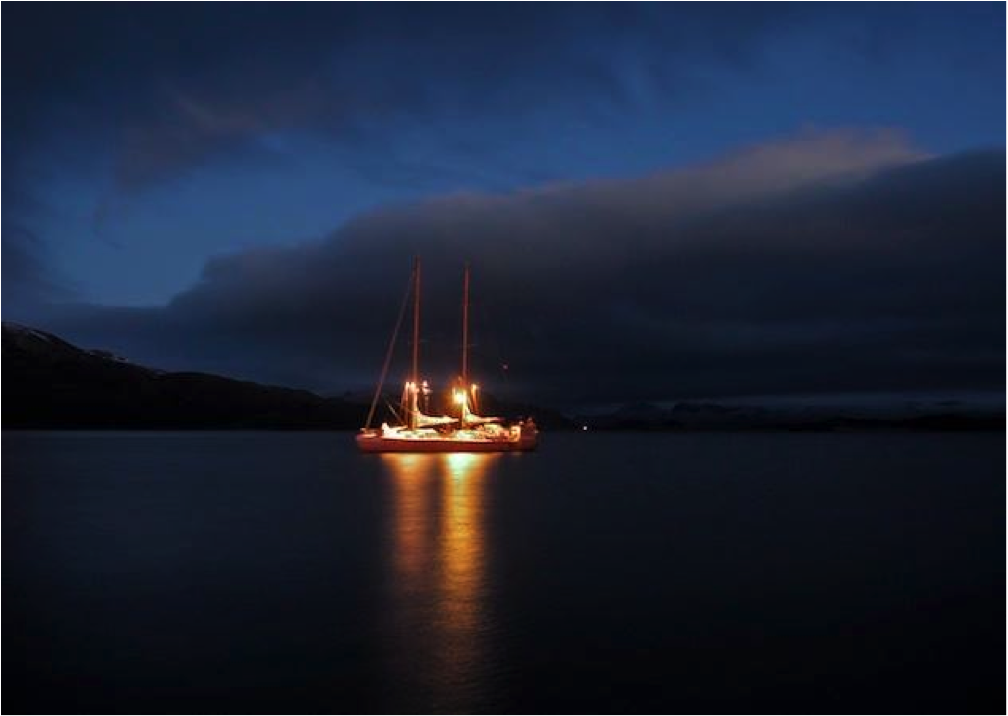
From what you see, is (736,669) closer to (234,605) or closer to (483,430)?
(234,605)

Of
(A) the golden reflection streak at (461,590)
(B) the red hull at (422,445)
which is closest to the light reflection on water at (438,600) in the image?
(A) the golden reflection streak at (461,590)

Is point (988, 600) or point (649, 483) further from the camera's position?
point (649, 483)

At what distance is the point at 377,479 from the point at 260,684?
68.1 meters

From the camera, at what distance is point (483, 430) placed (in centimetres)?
11812

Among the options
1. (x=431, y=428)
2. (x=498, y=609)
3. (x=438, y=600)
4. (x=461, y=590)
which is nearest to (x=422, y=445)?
(x=431, y=428)

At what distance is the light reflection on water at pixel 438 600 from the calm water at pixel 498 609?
104 mm

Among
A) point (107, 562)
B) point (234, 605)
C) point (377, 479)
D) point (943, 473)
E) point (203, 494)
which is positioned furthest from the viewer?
point (943, 473)

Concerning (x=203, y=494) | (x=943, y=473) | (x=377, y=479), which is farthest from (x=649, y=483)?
(x=943, y=473)

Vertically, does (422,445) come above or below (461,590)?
above

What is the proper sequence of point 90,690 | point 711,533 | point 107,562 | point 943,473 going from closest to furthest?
point 90,690
point 107,562
point 711,533
point 943,473

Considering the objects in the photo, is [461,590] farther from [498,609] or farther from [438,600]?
[498,609]

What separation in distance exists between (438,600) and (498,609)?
224 cm

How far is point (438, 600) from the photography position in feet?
89.7

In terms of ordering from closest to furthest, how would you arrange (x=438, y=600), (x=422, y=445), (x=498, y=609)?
(x=498, y=609)
(x=438, y=600)
(x=422, y=445)
